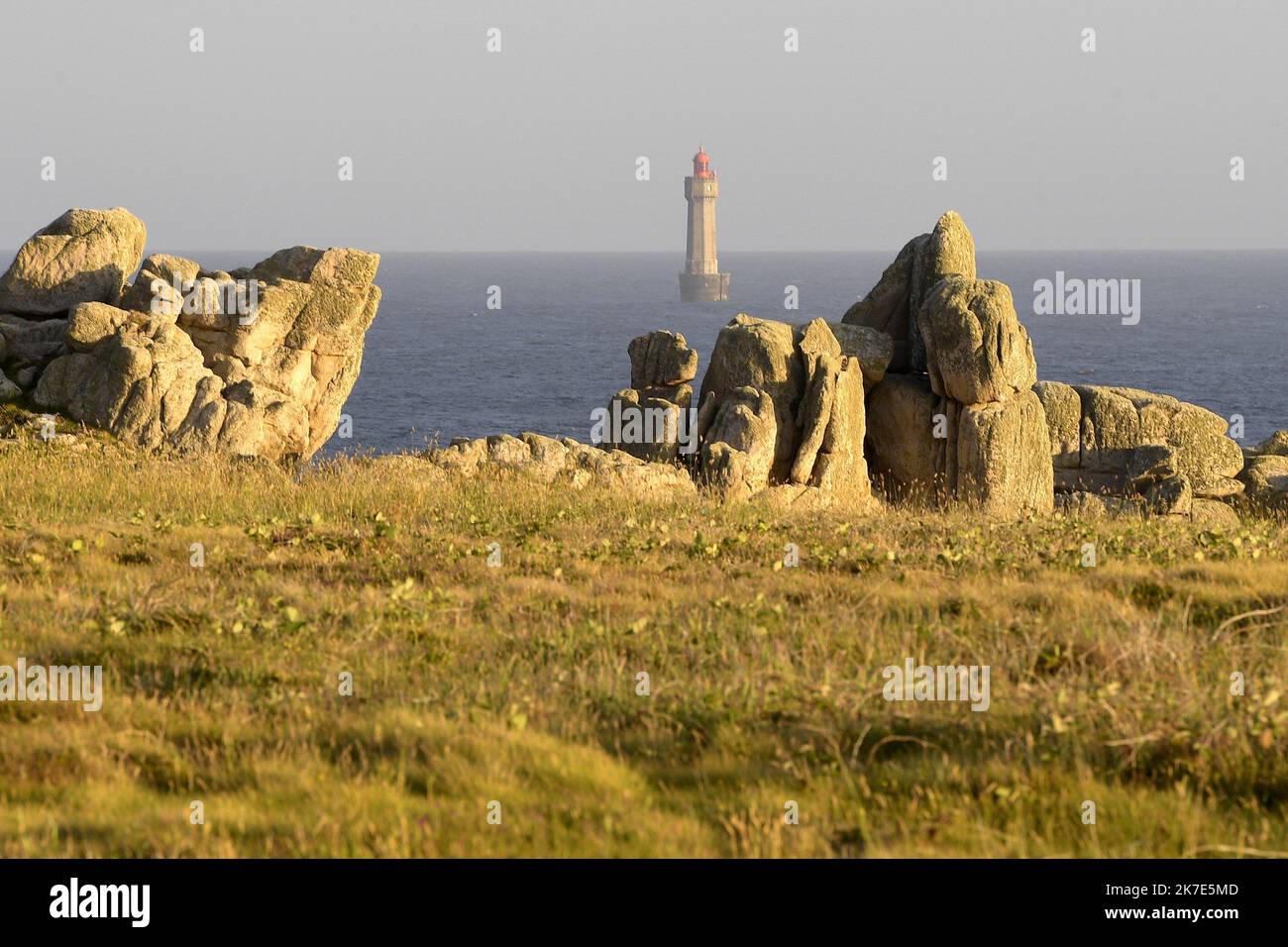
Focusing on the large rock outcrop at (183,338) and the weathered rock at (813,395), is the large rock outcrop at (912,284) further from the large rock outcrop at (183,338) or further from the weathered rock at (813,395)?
the large rock outcrop at (183,338)

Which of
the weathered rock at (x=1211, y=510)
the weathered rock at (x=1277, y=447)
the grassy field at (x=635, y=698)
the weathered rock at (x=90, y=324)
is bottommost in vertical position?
the weathered rock at (x=1211, y=510)

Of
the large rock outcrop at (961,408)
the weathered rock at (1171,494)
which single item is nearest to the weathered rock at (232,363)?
the large rock outcrop at (961,408)

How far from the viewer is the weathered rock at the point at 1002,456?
95.9 feet

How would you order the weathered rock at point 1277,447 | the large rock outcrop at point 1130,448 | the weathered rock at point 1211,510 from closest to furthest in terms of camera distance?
the weathered rock at point 1211,510, the large rock outcrop at point 1130,448, the weathered rock at point 1277,447

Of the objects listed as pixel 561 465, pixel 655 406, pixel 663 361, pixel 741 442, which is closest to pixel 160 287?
pixel 561 465

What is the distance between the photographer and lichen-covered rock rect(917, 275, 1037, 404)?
29.1m

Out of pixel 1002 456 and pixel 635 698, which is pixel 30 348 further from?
pixel 635 698

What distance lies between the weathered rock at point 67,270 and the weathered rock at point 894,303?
17.1 meters

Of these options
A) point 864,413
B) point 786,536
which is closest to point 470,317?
point 864,413

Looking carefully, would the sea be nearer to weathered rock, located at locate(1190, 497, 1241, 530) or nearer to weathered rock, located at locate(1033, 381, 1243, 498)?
weathered rock, located at locate(1033, 381, 1243, 498)

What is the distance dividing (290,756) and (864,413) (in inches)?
992

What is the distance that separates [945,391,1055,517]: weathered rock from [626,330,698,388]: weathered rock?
6.12 m

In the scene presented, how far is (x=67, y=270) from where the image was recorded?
27.6 metres
